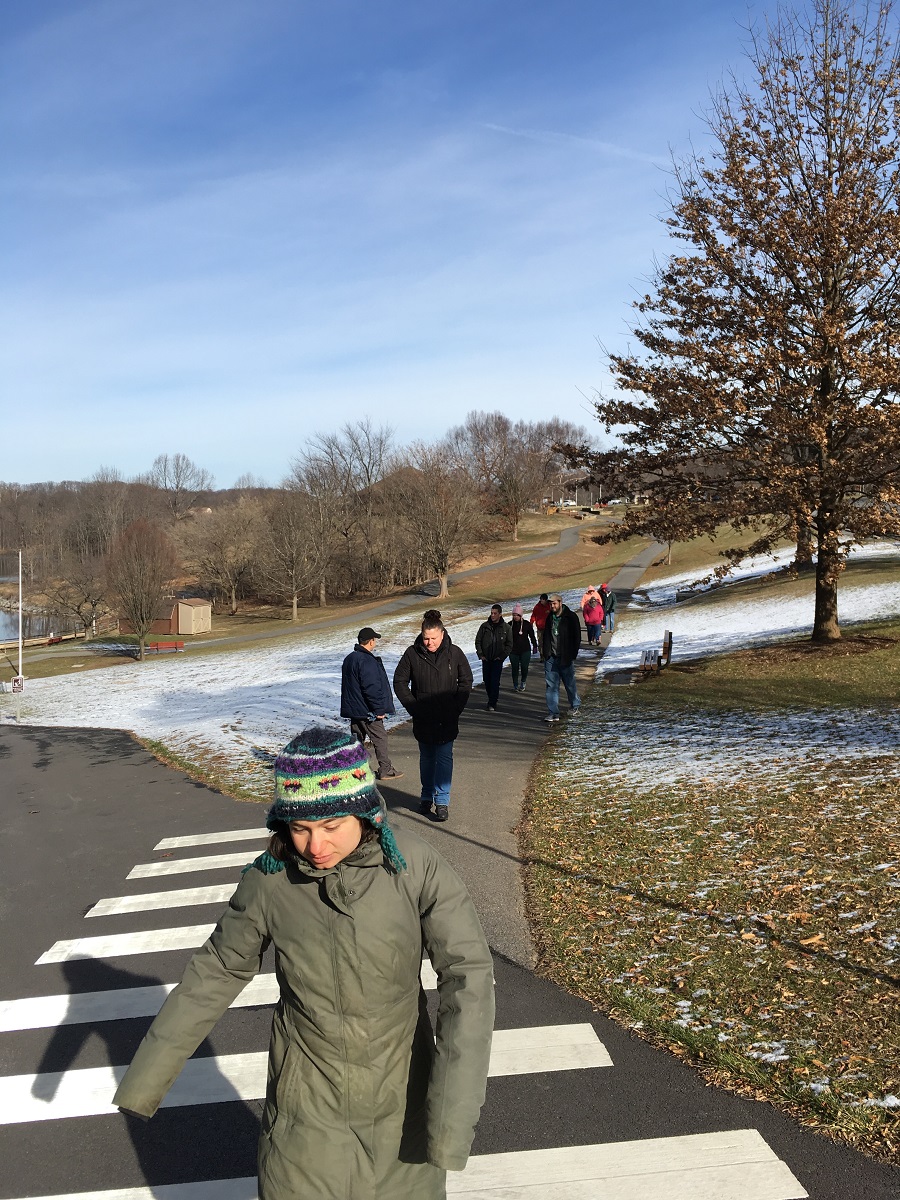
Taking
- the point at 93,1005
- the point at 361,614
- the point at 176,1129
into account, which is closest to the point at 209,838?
the point at 93,1005

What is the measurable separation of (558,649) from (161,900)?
8.33 metres

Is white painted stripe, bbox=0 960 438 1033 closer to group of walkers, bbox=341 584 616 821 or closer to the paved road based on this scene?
the paved road

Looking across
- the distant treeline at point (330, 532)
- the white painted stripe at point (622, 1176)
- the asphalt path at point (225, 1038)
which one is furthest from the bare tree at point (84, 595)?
the white painted stripe at point (622, 1176)

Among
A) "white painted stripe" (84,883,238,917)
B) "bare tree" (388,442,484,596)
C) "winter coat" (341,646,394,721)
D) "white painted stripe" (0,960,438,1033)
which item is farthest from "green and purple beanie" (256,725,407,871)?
"bare tree" (388,442,484,596)

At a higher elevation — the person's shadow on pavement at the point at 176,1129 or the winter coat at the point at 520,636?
the winter coat at the point at 520,636

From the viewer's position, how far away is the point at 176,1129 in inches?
187

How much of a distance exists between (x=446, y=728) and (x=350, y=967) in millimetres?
6843

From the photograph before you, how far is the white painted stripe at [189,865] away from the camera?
9156mm

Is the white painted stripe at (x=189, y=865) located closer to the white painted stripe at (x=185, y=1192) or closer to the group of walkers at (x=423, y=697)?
the group of walkers at (x=423, y=697)

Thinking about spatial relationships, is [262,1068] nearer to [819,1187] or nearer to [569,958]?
[569,958]

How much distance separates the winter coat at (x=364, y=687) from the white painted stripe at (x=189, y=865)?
2097 mm

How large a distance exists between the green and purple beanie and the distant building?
64.6m

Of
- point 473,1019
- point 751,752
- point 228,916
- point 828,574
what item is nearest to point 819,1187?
point 473,1019

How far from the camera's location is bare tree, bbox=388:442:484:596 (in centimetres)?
6619
